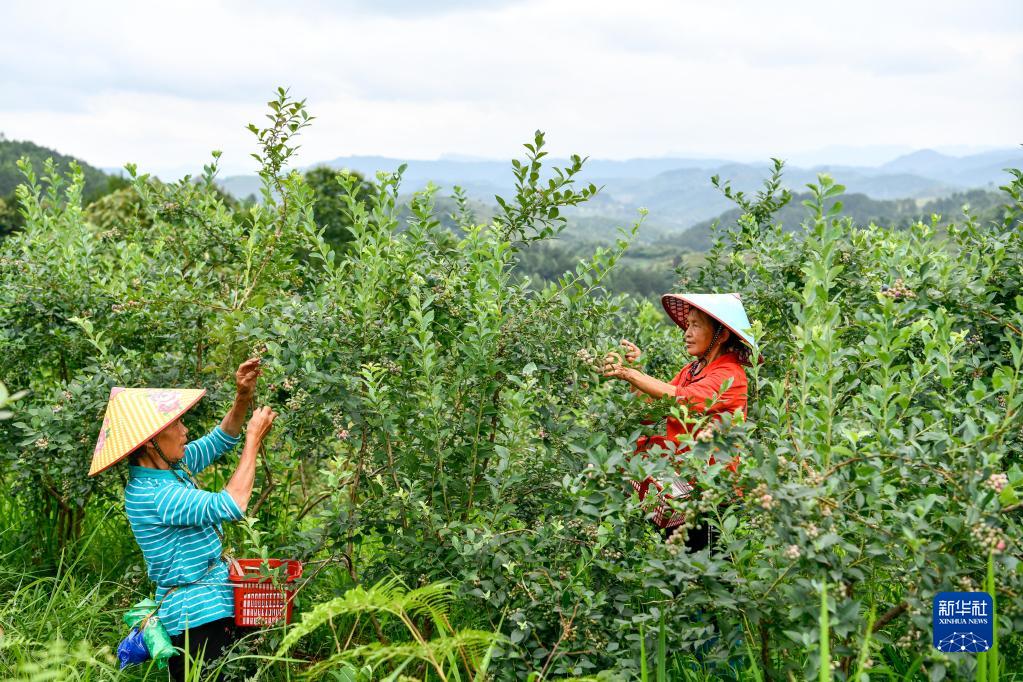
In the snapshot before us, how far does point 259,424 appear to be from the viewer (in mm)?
3498

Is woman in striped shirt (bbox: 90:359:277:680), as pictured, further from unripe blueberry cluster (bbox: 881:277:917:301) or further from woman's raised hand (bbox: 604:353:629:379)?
unripe blueberry cluster (bbox: 881:277:917:301)

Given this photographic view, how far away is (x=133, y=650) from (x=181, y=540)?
0.50m

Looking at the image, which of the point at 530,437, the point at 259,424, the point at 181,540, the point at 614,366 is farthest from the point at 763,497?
the point at 181,540

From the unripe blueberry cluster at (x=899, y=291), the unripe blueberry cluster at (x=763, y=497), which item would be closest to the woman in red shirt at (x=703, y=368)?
the unripe blueberry cluster at (x=899, y=291)

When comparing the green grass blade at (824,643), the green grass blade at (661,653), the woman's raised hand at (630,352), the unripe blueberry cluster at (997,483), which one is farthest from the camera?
the woman's raised hand at (630,352)

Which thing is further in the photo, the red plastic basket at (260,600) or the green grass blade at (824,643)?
the red plastic basket at (260,600)

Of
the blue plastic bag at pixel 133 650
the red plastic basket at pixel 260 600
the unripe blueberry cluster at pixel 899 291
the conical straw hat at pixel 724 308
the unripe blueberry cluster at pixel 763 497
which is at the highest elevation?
the unripe blueberry cluster at pixel 899 291

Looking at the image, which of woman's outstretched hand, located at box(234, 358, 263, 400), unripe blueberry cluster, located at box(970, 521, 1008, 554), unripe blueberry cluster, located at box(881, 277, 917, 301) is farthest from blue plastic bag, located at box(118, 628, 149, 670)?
unripe blueberry cluster, located at box(881, 277, 917, 301)

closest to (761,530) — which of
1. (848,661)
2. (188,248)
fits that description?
(848,661)

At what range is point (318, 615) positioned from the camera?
2.73m

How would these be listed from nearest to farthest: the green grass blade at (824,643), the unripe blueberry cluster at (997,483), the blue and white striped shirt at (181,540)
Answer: the green grass blade at (824,643) < the unripe blueberry cluster at (997,483) < the blue and white striped shirt at (181,540)

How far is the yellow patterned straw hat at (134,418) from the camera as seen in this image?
340 centimetres

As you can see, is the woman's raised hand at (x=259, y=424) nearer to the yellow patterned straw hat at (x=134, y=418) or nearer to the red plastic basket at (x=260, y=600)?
the yellow patterned straw hat at (x=134, y=418)

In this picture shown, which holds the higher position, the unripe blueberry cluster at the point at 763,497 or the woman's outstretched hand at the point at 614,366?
the woman's outstretched hand at the point at 614,366
